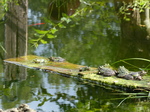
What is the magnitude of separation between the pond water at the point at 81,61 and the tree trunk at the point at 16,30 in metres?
0.23

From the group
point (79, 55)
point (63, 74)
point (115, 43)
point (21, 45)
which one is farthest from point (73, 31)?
point (63, 74)

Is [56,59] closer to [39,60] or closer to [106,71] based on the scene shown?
[39,60]

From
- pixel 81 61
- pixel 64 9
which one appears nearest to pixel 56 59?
pixel 81 61

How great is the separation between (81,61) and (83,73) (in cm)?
81

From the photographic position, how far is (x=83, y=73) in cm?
493

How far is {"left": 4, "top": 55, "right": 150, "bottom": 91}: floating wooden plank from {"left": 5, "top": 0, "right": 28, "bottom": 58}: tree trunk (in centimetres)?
16

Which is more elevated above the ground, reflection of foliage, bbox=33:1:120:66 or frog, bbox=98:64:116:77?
reflection of foliage, bbox=33:1:120:66

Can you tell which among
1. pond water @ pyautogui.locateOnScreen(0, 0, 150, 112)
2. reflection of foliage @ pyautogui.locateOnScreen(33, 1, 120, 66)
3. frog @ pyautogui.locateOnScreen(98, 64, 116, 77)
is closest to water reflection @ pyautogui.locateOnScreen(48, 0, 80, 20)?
pond water @ pyautogui.locateOnScreen(0, 0, 150, 112)

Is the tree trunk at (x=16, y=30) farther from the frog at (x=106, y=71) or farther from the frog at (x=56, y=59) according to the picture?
the frog at (x=106, y=71)

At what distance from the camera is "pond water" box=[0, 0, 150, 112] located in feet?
13.1

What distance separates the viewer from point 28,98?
410 centimetres

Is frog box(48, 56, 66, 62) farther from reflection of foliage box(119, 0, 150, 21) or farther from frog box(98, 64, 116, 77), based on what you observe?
reflection of foliage box(119, 0, 150, 21)

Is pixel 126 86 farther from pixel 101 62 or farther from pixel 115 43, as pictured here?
pixel 115 43

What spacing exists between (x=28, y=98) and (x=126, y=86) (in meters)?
1.16
